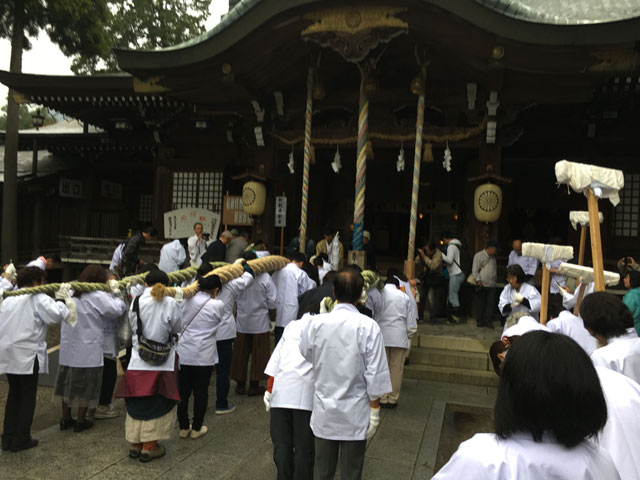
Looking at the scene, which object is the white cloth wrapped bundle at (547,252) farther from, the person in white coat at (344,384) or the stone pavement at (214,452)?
the stone pavement at (214,452)

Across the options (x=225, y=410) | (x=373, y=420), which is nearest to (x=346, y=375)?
(x=373, y=420)

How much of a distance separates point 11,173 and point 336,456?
1313 cm

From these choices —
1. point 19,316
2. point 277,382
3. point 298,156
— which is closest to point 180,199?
point 298,156

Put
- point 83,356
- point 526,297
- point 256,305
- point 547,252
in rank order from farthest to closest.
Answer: point 256,305, point 526,297, point 83,356, point 547,252

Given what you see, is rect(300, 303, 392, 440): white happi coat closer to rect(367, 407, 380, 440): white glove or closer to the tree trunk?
rect(367, 407, 380, 440): white glove

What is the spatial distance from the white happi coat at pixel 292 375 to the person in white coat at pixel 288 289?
288 cm

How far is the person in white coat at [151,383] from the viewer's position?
4.07m

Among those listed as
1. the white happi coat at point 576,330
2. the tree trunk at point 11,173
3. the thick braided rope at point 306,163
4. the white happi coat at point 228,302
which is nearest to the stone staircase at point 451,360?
the thick braided rope at point 306,163

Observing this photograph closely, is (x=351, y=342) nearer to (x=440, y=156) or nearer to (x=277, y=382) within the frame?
(x=277, y=382)

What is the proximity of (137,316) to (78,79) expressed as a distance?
8.39 meters

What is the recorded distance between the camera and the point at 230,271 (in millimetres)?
5262

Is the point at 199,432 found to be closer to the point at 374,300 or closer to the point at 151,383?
the point at 151,383

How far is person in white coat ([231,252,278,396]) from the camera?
236 inches

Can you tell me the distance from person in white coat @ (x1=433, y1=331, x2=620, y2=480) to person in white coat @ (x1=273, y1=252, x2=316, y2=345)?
5.02m
